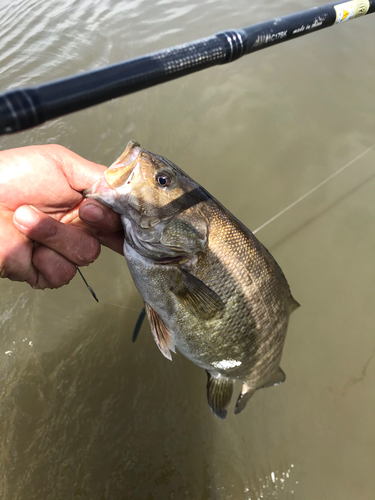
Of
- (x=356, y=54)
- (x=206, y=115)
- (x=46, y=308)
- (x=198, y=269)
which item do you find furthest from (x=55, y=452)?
(x=356, y=54)

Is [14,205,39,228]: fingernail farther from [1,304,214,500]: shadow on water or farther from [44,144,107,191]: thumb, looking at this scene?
[1,304,214,500]: shadow on water

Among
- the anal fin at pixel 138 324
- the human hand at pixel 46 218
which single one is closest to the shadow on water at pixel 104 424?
the anal fin at pixel 138 324

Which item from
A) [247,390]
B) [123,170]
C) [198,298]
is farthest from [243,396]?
[123,170]

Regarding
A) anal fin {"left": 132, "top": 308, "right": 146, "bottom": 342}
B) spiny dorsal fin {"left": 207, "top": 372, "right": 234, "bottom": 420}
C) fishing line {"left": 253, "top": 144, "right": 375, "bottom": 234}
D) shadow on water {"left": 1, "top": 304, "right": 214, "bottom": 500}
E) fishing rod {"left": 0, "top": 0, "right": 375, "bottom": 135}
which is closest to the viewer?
fishing rod {"left": 0, "top": 0, "right": 375, "bottom": 135}

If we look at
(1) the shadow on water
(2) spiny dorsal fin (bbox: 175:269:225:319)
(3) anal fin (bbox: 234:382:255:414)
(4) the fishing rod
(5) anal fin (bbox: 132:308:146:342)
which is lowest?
(1) the shadow on water

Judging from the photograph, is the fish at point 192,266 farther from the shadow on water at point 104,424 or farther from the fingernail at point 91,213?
the shadow on water at point 104,424

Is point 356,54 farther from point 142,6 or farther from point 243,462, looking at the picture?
point 243,462

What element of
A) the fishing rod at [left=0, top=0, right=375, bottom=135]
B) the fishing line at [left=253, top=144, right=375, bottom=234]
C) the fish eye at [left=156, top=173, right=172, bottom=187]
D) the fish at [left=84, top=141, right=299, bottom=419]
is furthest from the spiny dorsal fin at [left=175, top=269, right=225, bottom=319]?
the fishing line at [left=253, top=144, right=375, bottom=234]

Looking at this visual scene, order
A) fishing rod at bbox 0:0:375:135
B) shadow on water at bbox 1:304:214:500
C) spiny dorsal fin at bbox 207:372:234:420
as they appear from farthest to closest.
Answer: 1. shadow on water at bbox 1:304:214:500
2. spiny dorsal fin at bbox 207:372:234:420
3. fishing rod at bbox 0:0:375:135
